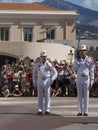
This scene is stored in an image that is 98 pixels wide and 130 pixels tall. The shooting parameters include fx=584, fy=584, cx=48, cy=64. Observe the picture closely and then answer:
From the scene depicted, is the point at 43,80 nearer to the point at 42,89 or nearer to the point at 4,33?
the point at 42,89

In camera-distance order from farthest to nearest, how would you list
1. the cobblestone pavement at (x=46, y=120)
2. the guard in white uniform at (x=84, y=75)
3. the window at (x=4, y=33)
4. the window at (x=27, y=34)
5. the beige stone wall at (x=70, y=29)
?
the beige stone wall at (x=70, y=29), the window at (x=27, y=34), the window at (x=4, y=33), the guard in white uniform at (x=84, y=75), the cobblestone pavement at (x=46, y=120)

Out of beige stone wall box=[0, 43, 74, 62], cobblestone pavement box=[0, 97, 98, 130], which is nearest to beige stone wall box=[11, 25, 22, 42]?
beige stone wall box=[0, 43, 74, 62]

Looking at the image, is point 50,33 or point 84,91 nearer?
point 84,91

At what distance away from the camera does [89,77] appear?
645 inches

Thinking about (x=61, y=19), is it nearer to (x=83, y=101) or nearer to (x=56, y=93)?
(x=56, y=93)

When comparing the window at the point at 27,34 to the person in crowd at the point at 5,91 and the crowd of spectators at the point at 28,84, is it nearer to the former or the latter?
the crowd of spectators at the point at 28,84

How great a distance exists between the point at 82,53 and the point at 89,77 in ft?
2.38

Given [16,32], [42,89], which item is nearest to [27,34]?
[16,32]

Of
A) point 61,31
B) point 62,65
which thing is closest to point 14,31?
point 61,31

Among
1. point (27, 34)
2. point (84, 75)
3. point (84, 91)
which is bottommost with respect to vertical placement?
point (84, 91)

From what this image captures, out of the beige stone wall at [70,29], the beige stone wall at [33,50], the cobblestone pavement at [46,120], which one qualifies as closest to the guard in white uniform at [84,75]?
the cobblestone pavement at [46,120]

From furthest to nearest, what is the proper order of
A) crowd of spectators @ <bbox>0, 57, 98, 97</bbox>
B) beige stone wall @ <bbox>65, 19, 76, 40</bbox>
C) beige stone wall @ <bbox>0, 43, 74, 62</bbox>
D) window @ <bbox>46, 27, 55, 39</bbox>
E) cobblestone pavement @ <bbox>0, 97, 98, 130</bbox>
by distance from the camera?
beige stone wall @ <bbox>65, 19, 76, 40</bbox> < window @ <bbox>46, 27, 55, 39</bbox> < beige stone wall @ <bbox>0, 43, 74, 62</bbox> < crowd of spectators @ <bbox>0, 57, 98, 97</bbox> < cobblestone pavement @ <bbox>0, 97, 98, 130</bbox>

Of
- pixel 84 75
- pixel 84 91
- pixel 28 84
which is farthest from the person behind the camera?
pixel 28 84

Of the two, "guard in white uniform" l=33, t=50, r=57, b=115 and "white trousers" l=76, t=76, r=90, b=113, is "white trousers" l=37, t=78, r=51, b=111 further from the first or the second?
"white trousers" l=76, t=76, r=90, b=113
